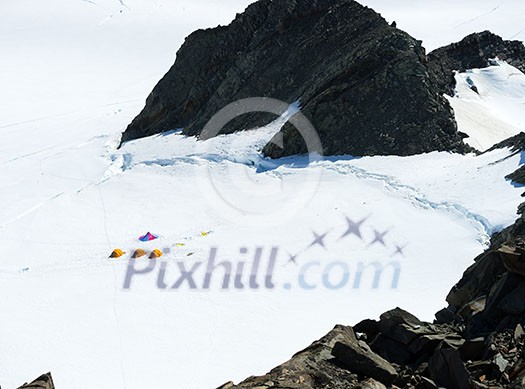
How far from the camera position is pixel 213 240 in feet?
76.2

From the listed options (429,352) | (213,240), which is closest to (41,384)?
(429,352)

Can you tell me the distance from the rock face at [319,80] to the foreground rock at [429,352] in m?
22.0

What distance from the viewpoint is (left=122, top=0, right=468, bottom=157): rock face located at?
3303 cm

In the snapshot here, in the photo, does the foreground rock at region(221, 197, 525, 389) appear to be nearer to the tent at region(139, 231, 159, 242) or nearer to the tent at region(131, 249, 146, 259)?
the tent at region(131, 249, 146, 259)

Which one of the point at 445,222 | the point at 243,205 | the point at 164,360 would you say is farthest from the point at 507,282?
the point at 243,205

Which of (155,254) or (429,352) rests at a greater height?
(155,254)

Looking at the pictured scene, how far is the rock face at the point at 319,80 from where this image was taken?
33.0m

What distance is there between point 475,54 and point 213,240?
4176cm

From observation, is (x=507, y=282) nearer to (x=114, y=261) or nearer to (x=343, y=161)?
(x=114, y=261)

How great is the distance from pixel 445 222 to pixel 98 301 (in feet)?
43.7

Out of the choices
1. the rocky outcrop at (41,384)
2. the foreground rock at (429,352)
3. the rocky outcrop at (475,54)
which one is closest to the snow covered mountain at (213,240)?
the rocky outcrop at (41,384)

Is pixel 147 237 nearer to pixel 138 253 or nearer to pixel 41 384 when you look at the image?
pixel 138 253

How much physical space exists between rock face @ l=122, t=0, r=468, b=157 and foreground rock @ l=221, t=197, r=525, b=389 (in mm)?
21962

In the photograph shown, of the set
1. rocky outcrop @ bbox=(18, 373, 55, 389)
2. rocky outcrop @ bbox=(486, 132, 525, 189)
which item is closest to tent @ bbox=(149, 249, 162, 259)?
rocky outcrop @ bbox=(18, 373, 55, 389)
